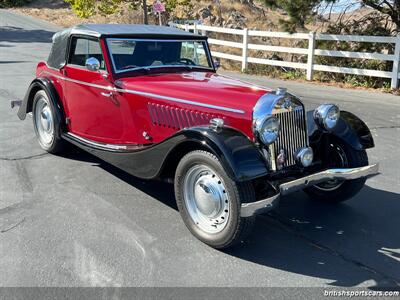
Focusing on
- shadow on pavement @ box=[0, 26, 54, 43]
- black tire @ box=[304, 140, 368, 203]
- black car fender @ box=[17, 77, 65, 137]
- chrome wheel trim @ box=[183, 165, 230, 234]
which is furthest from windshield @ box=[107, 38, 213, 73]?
shadow on pavement @ box=[0, 26, 54, 43]

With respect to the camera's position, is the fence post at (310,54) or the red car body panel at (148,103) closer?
the red car body panel at (148,103)

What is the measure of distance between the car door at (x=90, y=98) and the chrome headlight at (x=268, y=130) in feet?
5.78

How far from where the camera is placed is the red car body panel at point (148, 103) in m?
4.03

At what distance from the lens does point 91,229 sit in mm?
4031

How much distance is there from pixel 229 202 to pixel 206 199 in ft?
0.97

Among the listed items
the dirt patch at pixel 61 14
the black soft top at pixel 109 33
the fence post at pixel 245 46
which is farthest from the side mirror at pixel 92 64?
the dirt patch at pixel 61 14

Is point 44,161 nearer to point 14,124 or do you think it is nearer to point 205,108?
point 14,124

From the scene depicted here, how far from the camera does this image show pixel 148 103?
177 inches

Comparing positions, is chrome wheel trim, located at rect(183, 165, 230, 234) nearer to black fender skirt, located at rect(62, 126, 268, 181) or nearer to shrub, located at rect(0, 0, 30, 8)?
black fender skirt, located at rect(62, 126, 268, 181)

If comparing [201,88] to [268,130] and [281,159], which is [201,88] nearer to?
[268,130]

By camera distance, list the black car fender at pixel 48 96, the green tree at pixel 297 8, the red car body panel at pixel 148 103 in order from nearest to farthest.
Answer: the red car body panel at pixel 148 103 < the black car fender at pixel 48 96 < the green tree at pixel 297 8

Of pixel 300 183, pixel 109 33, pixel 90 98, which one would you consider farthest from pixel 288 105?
pixel 90 98

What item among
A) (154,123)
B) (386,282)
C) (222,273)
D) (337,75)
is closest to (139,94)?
(154,123)

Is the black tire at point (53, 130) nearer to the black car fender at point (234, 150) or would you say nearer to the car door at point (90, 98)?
the car door at point (90, 98)
